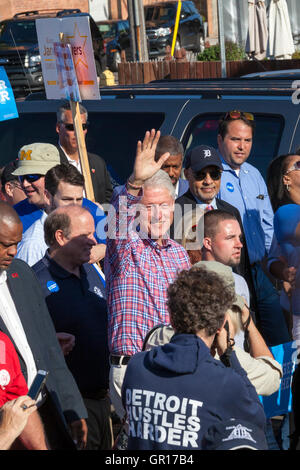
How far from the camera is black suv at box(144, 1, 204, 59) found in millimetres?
27719

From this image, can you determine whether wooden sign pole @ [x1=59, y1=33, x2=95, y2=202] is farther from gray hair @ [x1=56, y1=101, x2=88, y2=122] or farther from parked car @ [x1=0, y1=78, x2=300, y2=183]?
parked car @ [x1=0, y1=78, x2=300, y2=183]

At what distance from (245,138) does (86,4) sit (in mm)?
34119

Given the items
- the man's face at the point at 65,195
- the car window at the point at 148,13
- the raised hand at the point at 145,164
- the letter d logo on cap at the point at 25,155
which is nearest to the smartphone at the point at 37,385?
the raised hand at the point at 145,164

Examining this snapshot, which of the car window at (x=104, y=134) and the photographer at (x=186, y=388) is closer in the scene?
the photographer at (x=186, y=388)

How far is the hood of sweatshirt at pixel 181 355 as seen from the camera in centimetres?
316

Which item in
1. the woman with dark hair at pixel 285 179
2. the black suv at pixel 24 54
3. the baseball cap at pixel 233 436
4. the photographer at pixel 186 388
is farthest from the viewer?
the black suv at pixel 24 54

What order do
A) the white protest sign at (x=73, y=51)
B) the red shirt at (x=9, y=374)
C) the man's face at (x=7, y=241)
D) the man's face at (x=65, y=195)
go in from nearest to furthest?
the red shirt at (x=9, y=374)
the man's face at (x=7, y=241)
the man's face at (x=65, y=195)
the white protest sign at (x=73, y=51)

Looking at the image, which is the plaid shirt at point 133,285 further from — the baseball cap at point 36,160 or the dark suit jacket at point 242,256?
A: the baseball cap at point 36,160

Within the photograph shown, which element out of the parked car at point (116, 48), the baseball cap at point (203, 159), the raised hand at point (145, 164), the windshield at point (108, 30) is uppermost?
the raised hand at point (145, 164)

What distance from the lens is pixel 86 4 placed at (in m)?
38.6

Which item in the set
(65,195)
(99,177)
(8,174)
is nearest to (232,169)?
(99,177)

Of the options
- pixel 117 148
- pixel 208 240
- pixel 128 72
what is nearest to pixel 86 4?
pixel 128 72

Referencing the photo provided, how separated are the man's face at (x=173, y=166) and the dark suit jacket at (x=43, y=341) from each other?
83.4 inches

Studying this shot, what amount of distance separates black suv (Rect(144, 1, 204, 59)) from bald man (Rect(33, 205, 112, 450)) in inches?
911
